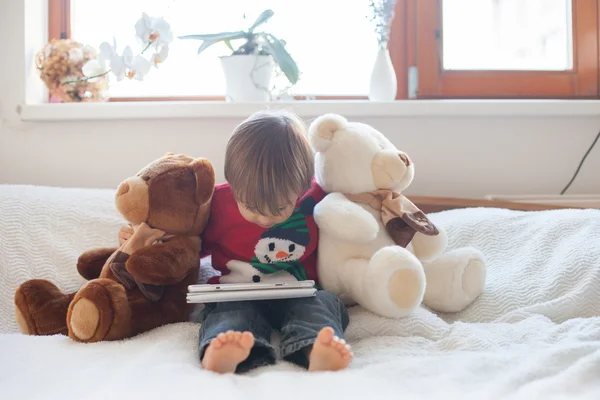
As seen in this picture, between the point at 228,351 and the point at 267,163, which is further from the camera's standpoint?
the point at 267,163

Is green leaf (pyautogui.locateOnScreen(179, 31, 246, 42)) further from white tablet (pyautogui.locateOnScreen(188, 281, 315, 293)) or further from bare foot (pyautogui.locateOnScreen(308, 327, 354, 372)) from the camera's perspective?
bare foot (pyautogui.locateOnScreen(308, 327, 354, 372))

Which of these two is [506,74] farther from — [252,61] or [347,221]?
[347,221]

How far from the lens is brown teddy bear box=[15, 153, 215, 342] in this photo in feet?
3.09

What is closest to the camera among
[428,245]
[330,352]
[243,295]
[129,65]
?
[330,352]

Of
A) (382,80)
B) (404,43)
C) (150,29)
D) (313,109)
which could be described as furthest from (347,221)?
(404,43)

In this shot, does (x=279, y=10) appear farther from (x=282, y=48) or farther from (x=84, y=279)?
(x=84, y=279)

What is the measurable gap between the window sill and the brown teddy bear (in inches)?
20.4

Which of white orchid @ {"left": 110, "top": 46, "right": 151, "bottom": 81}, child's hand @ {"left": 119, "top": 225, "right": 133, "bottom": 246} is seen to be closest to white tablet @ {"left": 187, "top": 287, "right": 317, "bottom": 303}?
child's hand @ {"left": 119, "top": 225, "right": 133, "bottom": 246}

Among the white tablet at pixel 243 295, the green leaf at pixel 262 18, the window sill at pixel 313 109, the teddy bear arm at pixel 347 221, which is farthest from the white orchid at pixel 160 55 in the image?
the white tablet at pixel 243 295

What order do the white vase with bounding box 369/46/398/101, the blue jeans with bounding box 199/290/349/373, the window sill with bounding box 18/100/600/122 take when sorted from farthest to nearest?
the white vase with bounding box 369/46/398/101 < the window sill with bounding box 18/100/600/122 < the blue jeans with bounding box 199/290/349/373

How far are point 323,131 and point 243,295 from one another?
34cm

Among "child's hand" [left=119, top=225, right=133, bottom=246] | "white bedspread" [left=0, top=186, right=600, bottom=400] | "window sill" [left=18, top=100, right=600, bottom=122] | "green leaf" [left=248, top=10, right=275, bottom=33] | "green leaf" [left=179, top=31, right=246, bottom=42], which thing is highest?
"green leaf" [left=248, top=10, right=275, bottom=33]

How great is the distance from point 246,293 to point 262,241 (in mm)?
169

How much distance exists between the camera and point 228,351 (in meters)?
0.78
